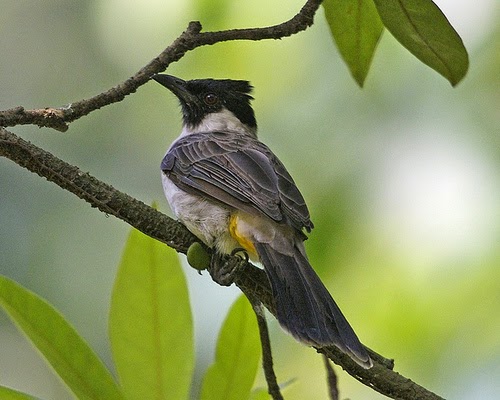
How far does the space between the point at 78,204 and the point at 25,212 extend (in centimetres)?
27

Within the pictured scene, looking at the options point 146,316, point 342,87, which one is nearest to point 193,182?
point 146,316

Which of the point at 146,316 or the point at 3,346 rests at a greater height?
the point at 3,346

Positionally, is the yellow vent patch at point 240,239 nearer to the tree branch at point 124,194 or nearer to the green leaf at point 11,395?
the tree branch at point 124,194

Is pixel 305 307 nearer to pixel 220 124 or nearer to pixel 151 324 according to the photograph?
pixel 151 324

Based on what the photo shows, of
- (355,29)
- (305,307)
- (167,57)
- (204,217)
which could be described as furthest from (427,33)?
(204,217)

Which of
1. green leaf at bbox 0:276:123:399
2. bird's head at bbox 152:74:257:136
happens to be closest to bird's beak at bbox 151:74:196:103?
bird's head at bbox 152:74:257:136

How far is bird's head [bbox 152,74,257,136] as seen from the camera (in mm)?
3533

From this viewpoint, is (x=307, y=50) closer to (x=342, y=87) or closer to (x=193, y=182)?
(x=342, y=87)

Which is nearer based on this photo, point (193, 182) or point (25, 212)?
point (193, 182)

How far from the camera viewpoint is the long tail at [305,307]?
1.84 meters

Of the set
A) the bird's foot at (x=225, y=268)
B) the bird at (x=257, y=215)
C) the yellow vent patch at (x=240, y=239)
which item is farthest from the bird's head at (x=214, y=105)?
the bird's foot at (x=225, y=268)

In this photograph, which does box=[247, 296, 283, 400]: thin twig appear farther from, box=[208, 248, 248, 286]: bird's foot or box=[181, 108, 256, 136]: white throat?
box=[181, 108, 256, 136]: white throat

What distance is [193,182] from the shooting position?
273 centimetres

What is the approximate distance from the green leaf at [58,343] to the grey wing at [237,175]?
837 millimetres
